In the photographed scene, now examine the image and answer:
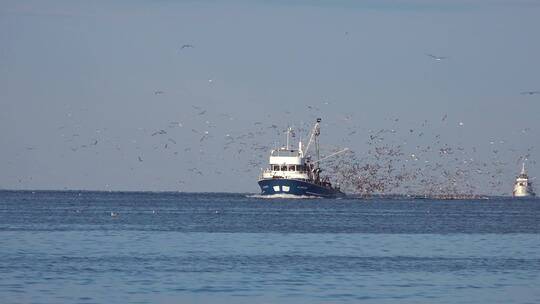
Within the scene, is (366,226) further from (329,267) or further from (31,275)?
(31,275)

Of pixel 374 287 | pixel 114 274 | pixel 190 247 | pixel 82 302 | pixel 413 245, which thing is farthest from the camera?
pixel 413 245

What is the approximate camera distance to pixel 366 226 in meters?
106

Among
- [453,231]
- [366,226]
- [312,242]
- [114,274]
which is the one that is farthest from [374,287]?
[366,226]

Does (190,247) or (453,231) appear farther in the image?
(453,231)

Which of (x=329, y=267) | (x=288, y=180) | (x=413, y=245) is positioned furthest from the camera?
(x=288, y=180)

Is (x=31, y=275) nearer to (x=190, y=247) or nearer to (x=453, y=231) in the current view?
(x=190, y=247)

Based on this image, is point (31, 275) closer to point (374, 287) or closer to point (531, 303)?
point (374, 287)

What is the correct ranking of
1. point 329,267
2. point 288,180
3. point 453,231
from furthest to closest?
1. point 288,180
2. point 453,231
3. point 329,267

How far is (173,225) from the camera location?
103 m

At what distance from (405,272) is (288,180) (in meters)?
141

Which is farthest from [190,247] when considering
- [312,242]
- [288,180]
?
[288,180]

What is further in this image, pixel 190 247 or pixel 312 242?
pixel 312 242

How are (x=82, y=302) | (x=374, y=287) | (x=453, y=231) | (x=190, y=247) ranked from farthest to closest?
(x=453, y=231) < (x=190, y=247) < (x=374, y=287) < (x=82, y=302)

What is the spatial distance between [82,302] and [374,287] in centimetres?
1148
